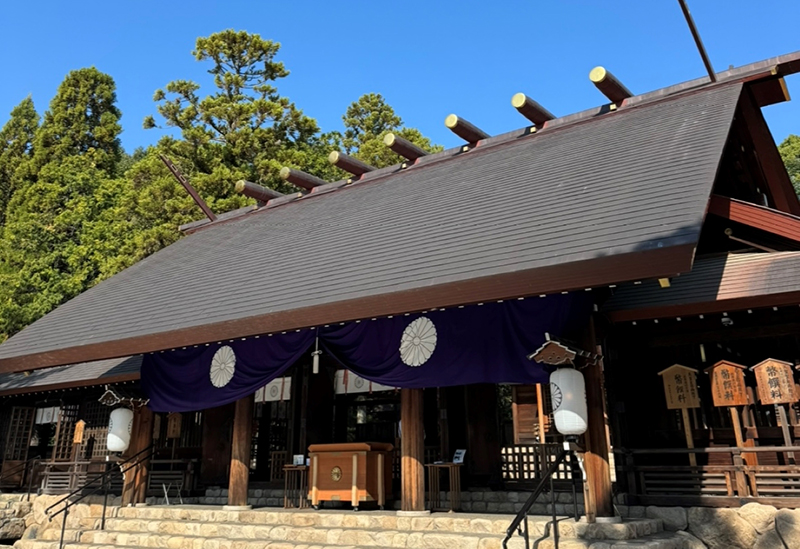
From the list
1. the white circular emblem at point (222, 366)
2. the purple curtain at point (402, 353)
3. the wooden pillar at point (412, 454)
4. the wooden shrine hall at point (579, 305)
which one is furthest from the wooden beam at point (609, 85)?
the white circular emblem at point (222, 366)

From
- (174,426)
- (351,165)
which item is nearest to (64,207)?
(174,426)

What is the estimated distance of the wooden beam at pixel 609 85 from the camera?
987 centimetres

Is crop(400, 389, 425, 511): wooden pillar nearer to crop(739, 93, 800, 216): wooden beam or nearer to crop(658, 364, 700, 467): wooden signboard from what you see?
crop(658, 364, 700, 467): wooden signboard

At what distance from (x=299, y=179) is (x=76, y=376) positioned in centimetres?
645

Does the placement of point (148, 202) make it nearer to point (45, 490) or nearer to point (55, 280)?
point (55, 280)

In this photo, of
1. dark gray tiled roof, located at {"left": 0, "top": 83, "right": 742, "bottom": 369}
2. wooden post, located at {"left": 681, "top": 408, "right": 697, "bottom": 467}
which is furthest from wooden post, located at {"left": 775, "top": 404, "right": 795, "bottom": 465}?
dark gray tiled roof, located at {"left": 0, "top": 83, "right": 742, "bottom": 369}

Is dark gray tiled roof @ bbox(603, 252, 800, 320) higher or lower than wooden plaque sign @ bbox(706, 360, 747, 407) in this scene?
higher

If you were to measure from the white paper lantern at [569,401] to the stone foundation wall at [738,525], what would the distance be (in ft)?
5.19

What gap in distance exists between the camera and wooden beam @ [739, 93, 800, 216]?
931 cm

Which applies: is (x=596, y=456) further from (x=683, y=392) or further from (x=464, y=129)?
→ (x=464, y=129)

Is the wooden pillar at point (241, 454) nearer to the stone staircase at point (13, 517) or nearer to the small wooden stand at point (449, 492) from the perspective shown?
the small wooden stand at point (449, 492)

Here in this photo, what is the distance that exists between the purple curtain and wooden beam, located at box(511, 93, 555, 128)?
16.4 feet

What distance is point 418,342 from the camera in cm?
760

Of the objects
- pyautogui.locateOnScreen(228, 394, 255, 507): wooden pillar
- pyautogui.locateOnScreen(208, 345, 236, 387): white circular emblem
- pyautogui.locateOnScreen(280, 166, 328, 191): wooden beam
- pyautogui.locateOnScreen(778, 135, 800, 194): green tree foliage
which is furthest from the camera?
pyautogui.locateOnScreen(778, 135, 800, 194): green tree foliage
